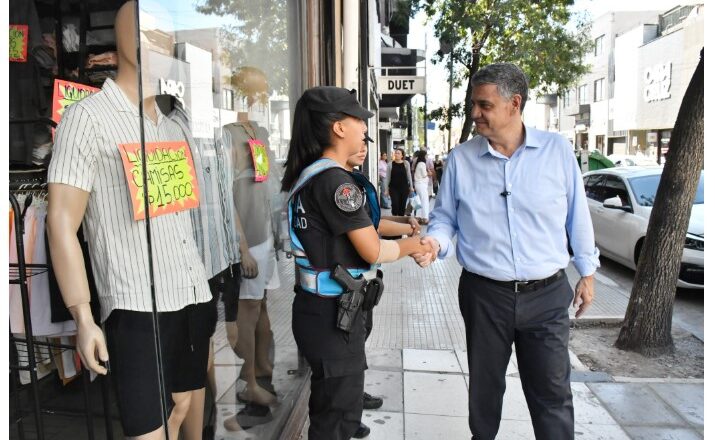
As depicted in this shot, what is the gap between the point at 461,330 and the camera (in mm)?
5465

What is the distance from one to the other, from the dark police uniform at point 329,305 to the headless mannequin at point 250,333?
2.16 feet

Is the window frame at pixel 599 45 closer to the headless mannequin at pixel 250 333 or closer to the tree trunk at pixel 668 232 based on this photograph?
the tree trunk at pixel 668 232

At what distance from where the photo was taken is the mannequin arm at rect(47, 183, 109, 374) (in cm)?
174

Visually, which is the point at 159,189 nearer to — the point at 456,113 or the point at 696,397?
the point at 696,397

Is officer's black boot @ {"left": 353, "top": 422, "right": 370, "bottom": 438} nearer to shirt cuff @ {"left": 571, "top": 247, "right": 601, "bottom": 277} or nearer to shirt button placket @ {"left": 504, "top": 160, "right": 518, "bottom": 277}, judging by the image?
shirt button placket @ {"left": 504, "top": 160, "right": 518, "bottom": 277}

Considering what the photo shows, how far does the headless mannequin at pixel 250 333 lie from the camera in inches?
118

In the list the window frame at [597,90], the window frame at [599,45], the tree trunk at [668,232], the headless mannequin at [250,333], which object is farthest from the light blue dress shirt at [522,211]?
the window frame at [599,45]

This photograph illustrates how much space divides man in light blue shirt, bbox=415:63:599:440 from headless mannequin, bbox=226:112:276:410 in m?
1.03

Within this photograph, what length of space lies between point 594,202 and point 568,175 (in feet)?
23.3

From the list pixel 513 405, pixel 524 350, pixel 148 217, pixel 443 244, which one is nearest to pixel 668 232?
pixel 513 405

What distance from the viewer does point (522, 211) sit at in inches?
109

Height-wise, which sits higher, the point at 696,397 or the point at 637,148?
the point at 637,148

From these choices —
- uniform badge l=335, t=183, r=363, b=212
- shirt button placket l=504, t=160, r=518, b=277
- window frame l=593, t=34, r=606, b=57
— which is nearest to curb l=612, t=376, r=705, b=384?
shirt button placket l=504, t=160, r=518, b=277
